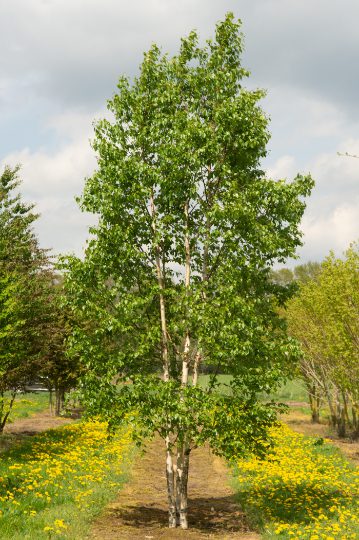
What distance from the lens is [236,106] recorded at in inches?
513

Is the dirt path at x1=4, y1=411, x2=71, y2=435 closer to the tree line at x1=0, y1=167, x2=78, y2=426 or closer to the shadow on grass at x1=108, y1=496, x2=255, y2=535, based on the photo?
the tree line at x1=0, y1=167, x2=78, y2=426

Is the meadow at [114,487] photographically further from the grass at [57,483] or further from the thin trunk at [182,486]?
the thin trunk at [182,486]

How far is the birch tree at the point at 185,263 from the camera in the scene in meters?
12.1

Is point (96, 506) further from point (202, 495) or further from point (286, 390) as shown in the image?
point (286, 390)

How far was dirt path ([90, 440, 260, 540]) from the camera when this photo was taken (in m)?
12.4

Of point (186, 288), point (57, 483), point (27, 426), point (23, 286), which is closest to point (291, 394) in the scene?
point (27, 426)

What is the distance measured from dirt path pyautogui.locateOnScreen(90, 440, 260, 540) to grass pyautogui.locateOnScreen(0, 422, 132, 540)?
0.48 meters

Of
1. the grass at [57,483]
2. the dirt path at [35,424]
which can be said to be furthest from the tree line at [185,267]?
the dirt path at [35,424]

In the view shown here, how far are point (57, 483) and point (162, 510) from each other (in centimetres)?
298

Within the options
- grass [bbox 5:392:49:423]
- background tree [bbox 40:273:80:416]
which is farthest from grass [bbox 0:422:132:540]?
grass [bbox 5:392:49:423]

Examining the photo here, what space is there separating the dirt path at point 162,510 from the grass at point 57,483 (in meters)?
0.48

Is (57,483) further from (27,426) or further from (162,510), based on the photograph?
(27,426)

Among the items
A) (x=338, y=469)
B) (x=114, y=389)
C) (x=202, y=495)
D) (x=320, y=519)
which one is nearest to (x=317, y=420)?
(x=338, y=469)

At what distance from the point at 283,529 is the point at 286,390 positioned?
44390mm
